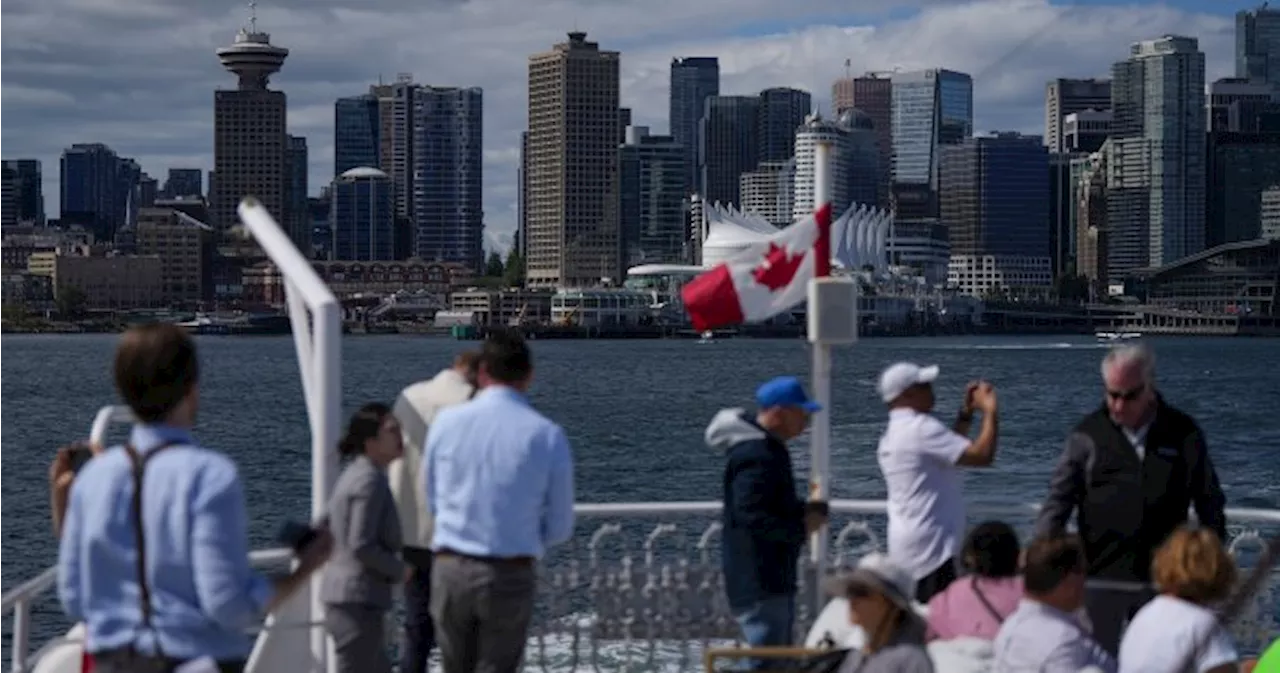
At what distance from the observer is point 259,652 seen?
25.4 feet

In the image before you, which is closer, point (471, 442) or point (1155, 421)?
point (471, 442)

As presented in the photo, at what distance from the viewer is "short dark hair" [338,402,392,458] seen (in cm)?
742

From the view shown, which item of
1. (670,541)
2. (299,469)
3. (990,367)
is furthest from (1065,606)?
(990,367)

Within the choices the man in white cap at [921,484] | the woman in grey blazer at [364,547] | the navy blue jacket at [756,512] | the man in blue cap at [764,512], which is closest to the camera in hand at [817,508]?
the man in blue cap at [764,512]

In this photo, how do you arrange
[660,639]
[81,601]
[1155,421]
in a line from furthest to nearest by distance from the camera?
1. [660,639]
2. [1155,421]
3. [81,601]

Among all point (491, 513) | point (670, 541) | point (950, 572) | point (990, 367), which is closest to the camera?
point (491, 513)

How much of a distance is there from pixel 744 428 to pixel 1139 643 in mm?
1860

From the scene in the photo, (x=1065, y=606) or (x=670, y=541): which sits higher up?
(x=1065, y=606)

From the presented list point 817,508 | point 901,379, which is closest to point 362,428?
point 817,508

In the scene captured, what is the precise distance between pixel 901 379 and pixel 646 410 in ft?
215

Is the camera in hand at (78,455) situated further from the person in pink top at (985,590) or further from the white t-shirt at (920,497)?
the white t-shirt at (920,497)

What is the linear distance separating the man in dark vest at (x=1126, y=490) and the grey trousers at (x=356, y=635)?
93.0 inches

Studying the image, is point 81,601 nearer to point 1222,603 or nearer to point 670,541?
point 1222,603

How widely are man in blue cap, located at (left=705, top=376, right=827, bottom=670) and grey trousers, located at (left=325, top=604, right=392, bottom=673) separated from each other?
130cm
